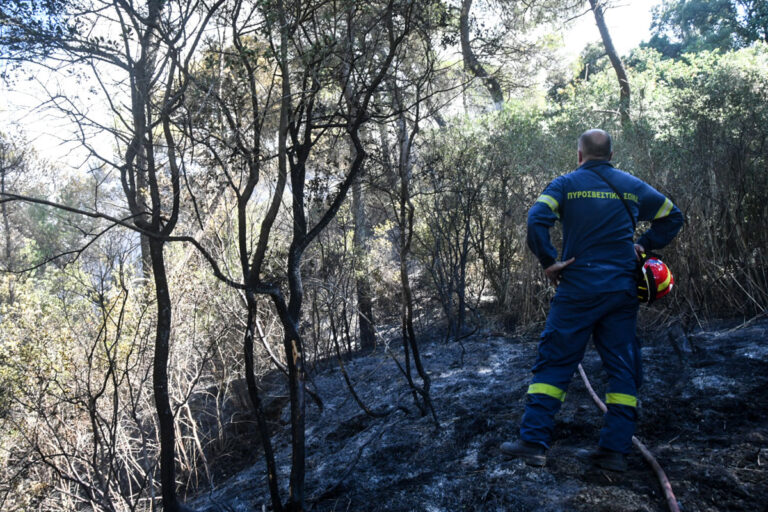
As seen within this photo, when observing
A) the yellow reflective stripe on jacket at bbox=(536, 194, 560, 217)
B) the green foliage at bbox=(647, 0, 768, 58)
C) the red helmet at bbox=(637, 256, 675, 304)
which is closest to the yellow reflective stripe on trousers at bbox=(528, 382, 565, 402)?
the red helmet at bbox=(637, 256, 675, 304)

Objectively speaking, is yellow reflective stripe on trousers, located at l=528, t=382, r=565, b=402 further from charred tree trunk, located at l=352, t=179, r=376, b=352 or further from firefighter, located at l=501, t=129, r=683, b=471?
charred tree trunk, located at l=352, t=179, r=376, b=352

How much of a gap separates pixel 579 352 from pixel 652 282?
548mm

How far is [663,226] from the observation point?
301 cm

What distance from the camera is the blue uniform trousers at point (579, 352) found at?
2.68 metres

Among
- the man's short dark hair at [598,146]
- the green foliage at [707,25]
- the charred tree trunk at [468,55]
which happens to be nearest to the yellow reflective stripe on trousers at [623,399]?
the man's short dark hair at [598,146]

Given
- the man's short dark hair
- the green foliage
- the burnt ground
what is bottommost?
the burnt ground

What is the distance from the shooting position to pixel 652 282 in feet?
9.04

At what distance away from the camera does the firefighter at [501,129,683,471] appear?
2.65m

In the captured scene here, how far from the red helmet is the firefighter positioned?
0.15 feet

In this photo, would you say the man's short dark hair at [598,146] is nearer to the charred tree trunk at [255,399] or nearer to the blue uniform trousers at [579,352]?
the blue uniform trousers at [579,352]

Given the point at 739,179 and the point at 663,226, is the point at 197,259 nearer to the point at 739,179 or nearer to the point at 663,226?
the point at 663,226

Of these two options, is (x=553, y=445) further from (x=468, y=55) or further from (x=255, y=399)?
(x=468, y=55)

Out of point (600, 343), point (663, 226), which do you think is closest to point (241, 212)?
point (600, 343)

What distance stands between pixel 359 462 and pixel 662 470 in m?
2.01
